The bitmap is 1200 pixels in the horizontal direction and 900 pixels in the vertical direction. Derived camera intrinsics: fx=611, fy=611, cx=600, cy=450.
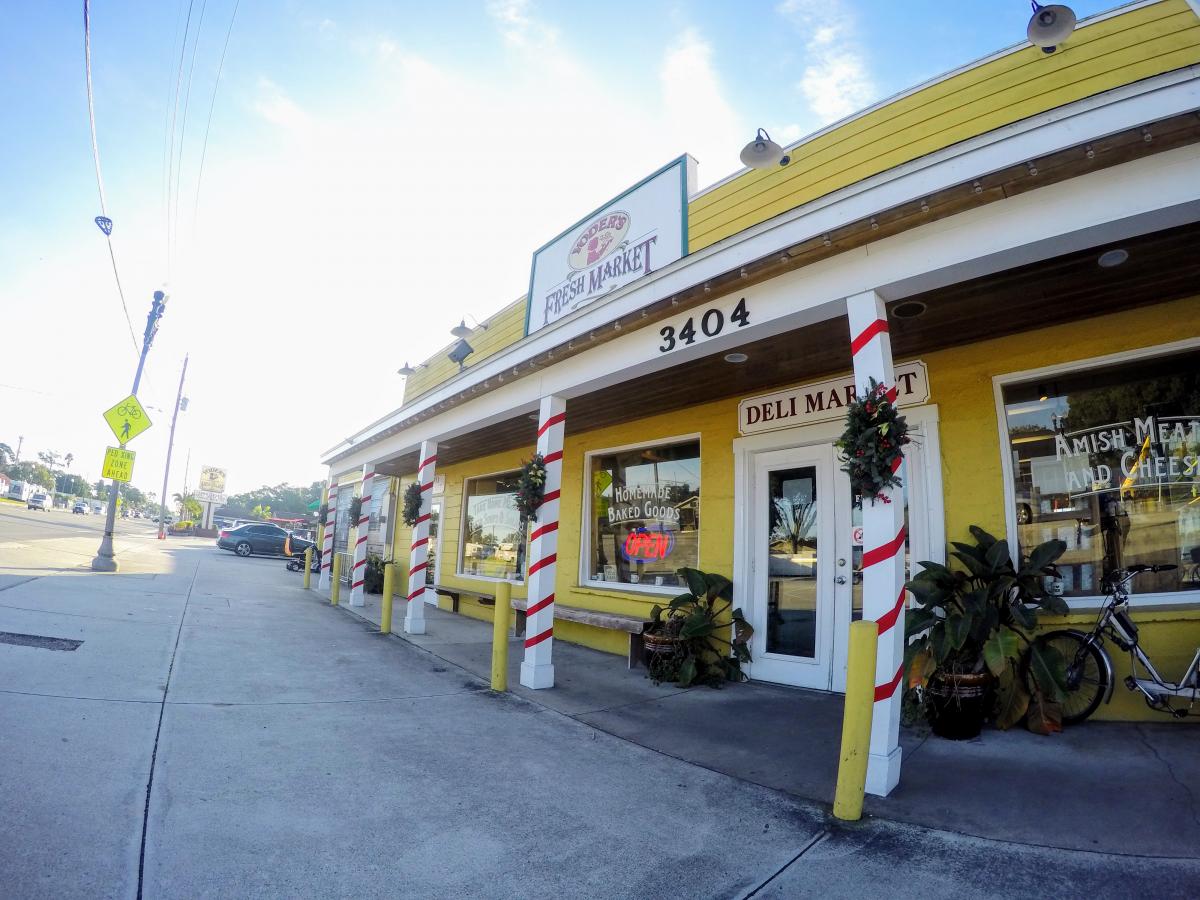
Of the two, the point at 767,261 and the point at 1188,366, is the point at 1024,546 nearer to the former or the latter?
the point at 1188,366

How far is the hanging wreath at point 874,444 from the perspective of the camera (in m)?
3.56

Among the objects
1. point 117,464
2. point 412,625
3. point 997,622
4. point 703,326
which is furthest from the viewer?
point 117,464

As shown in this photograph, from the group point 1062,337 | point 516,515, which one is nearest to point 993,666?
point 1062,337

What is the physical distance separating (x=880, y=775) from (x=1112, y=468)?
313 cm

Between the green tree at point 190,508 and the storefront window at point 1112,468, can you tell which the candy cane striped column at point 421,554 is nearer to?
the storefront window at point 1112,468

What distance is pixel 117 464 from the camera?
1209 centimetres

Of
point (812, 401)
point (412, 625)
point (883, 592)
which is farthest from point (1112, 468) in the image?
point (412, 625)

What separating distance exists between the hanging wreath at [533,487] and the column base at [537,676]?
146 centimetres

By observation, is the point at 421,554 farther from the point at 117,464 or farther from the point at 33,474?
the point at 33,474

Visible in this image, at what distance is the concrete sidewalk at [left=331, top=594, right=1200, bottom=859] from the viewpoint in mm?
2871

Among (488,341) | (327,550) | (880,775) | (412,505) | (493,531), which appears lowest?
(880,775)

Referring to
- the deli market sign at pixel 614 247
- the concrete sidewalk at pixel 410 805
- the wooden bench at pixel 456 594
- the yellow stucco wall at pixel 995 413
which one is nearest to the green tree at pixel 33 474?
the wooden bench at pixel 456 594

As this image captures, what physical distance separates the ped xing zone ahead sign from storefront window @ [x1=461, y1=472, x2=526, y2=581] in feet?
22.2

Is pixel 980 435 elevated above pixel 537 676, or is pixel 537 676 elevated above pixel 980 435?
pixel 980 435
